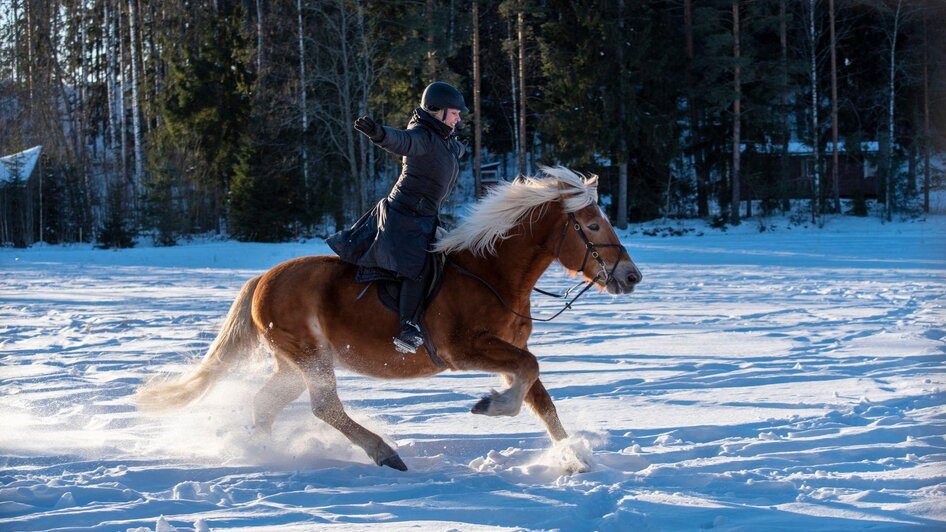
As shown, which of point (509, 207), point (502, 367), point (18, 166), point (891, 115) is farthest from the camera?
point (891, 115)

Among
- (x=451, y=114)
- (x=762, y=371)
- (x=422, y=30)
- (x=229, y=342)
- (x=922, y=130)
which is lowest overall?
(x=762, y=371)

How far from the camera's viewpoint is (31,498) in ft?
15.6

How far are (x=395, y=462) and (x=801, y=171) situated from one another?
34875mm

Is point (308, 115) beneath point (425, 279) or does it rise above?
above

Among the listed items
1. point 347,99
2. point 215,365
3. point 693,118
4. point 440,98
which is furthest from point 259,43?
point 440,98

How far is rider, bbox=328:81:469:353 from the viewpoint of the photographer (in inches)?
221

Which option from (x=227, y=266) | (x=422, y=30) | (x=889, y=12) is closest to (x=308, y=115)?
(x=422, y=30)

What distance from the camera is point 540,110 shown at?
112 feet

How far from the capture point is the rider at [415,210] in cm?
562

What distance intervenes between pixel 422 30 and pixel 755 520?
28.4m

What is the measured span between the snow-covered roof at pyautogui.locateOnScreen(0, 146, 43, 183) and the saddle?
30.3m

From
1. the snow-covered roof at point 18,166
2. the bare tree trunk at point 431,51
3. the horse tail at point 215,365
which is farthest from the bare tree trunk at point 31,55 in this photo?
the horse tail at point 215,365

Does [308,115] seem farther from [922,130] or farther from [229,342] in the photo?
[229,342]

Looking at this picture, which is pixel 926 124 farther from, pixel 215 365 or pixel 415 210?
pixel 215 365
